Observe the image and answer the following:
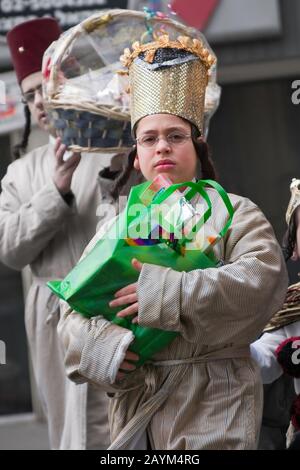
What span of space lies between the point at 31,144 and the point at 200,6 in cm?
137

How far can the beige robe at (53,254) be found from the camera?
5270 mm

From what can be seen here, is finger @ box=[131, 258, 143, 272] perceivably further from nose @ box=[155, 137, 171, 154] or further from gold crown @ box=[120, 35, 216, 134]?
gold crown @ box=[120, 35, 216, 134]

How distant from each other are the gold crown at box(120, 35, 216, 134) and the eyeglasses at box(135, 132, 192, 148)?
2.7 inches

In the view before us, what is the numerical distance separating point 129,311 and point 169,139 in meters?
0.65

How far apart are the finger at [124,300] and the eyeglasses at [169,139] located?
583 mm

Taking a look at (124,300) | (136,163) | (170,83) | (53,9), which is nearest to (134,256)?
(124,300)

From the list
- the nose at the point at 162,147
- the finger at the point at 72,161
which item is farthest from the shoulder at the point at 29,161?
the nose at the point at 162,147

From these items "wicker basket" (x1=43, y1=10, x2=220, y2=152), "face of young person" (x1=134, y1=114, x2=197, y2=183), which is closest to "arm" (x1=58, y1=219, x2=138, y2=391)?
"face of young person" (x1=134, y1=114, x2=197, y2=183)

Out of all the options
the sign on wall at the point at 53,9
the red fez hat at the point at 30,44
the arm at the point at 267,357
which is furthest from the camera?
the sign on wall at the point at 53,9

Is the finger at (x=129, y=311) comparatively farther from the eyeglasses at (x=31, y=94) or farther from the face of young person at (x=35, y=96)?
the eyeglasses at (x=31, y=94)

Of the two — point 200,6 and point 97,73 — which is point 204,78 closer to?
point 97,73

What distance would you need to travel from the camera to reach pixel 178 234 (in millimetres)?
3695

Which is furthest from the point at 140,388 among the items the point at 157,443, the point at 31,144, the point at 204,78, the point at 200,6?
the point at 200,6

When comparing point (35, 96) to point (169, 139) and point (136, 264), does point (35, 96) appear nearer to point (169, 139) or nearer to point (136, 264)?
point (169, 139)
